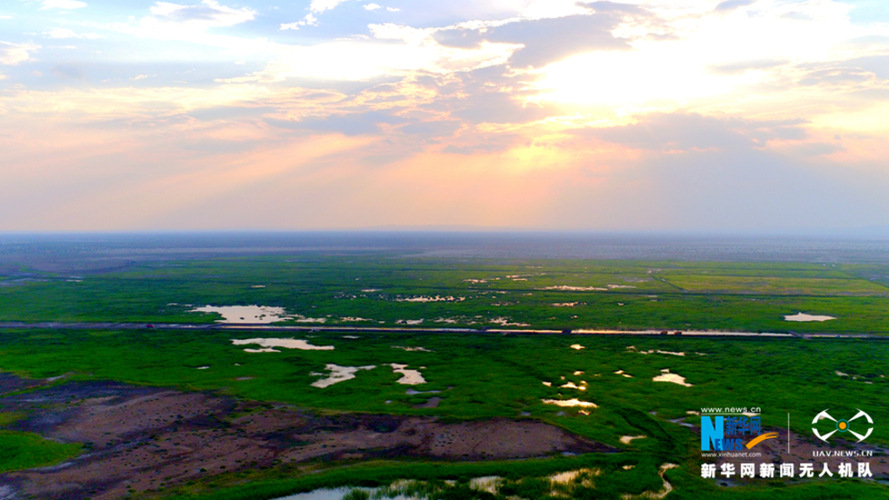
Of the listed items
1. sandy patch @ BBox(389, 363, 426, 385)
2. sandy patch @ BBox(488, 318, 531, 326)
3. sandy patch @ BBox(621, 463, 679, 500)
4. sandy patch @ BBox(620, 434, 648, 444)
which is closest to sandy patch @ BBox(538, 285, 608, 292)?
sandy patch @ BBox(488, 318, 531, 326)

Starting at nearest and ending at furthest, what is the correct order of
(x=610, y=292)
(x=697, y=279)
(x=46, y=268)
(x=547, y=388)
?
(x=547, y=388)
(x=610, y=292)
(x=697, y=279)
(x=46, y=268)

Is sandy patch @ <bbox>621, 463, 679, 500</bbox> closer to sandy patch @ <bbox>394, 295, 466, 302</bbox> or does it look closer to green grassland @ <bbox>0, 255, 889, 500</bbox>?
green grassland @ <bbox>0, 255, 889, 500</bbox>

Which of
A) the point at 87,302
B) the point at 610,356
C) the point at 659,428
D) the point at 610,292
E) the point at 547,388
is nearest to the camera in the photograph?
the point at 659,428

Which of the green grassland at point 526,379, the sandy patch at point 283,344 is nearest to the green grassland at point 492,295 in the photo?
the sandy patch at point 283,344

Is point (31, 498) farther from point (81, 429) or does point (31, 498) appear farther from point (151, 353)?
point (151, 353)

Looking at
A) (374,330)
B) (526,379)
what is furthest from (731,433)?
(374,330)

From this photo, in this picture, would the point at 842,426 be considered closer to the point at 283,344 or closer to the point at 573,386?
the point at 573,386

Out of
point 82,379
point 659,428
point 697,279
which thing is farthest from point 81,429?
point 697,279
